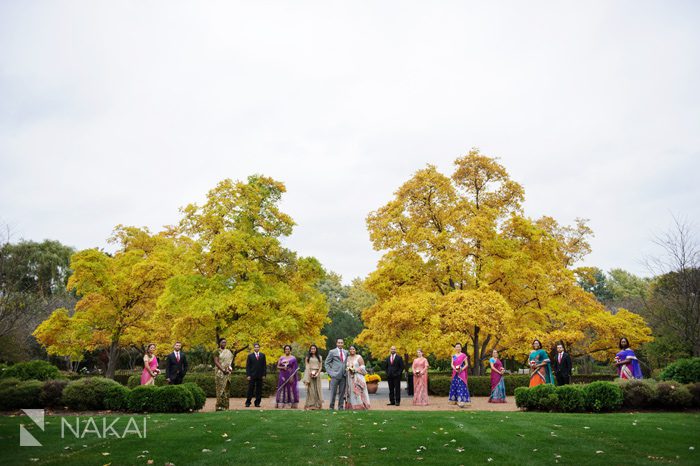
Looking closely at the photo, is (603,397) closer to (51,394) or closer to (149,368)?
(149,368)

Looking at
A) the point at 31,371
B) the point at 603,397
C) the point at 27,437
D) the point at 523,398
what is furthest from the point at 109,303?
the point at 603,397

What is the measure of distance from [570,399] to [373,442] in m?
7.30

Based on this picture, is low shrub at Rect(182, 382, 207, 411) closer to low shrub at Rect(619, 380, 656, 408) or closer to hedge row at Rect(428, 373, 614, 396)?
low shrub at Rect(619, 380, 656, 408)

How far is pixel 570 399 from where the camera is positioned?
1288cm

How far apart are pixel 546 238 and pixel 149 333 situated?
67.9 ft

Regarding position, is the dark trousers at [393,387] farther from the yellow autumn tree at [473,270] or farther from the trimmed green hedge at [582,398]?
the trimmed green hedge at [582,398]

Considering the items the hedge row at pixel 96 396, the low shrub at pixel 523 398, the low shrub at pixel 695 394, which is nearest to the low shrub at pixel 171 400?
the hedge row at pixel 96 396

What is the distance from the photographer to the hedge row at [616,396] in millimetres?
12781

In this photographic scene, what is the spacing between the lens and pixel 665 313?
2280 centimetres

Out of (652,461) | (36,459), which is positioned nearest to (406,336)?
(652,461)

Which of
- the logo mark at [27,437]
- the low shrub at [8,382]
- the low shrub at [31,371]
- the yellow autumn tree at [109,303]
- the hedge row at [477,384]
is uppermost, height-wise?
the yellow autumn tree at [109,303]

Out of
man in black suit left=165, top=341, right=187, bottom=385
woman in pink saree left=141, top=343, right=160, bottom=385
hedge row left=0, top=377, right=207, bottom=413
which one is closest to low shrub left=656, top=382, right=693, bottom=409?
hedge row left=0, top=377, right=207, bottom=413

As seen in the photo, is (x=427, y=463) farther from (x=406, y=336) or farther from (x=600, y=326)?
(x=600, y=326)

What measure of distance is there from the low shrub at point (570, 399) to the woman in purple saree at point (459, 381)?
389cm
